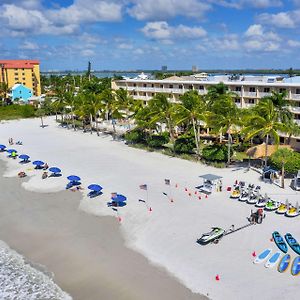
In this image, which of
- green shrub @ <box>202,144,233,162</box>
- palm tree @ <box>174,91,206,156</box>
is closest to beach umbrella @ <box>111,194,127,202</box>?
green shrub @ <box>202,144,233,162</box>

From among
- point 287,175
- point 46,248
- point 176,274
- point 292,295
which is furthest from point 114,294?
point 287,175

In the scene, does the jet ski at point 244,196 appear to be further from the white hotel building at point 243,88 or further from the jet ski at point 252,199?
the white hotel building at point 243,88

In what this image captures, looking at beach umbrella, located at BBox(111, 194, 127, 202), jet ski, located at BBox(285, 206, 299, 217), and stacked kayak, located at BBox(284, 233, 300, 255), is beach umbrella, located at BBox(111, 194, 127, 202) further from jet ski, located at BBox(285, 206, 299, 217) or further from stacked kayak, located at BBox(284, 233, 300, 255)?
stacked kayak, located at BBox(284, 233, 300, 255)

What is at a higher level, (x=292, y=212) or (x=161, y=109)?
(x=161, y=109)

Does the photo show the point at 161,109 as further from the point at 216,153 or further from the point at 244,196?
the point at 244,196

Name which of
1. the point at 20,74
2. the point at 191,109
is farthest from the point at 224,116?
the point at 20,74

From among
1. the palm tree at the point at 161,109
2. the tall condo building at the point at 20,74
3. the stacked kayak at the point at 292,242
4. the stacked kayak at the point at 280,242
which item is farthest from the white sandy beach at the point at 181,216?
the tall condo building at the point at 20,74

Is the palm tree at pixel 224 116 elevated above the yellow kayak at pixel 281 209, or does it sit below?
above
